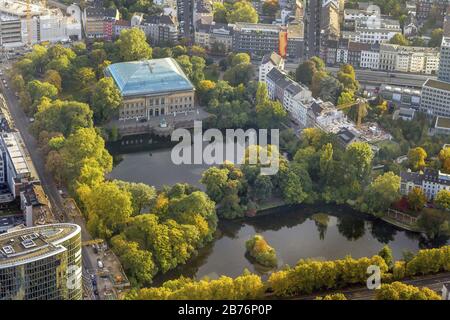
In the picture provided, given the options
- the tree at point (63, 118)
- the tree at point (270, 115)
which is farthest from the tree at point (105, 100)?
the tree at point (270, 115)

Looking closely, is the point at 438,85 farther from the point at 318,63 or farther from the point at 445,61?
the point at 318,63

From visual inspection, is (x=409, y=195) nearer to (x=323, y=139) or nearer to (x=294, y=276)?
(x=323, y=139)

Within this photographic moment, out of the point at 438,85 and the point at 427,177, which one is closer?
the point at 427,177

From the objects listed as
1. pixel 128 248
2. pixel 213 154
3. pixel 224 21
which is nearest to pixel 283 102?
pixel 213 154

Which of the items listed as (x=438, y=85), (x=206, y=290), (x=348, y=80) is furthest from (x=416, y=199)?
(x=348, y=80)

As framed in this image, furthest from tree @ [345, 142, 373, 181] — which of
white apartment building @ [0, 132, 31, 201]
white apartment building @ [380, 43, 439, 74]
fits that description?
white apartment building @ [380, 43, 439, 74]

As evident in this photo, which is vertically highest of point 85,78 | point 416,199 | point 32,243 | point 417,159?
point 85,78

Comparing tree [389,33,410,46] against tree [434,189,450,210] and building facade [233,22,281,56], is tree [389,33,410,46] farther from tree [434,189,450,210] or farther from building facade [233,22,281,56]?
tree [434,189,450,210]
